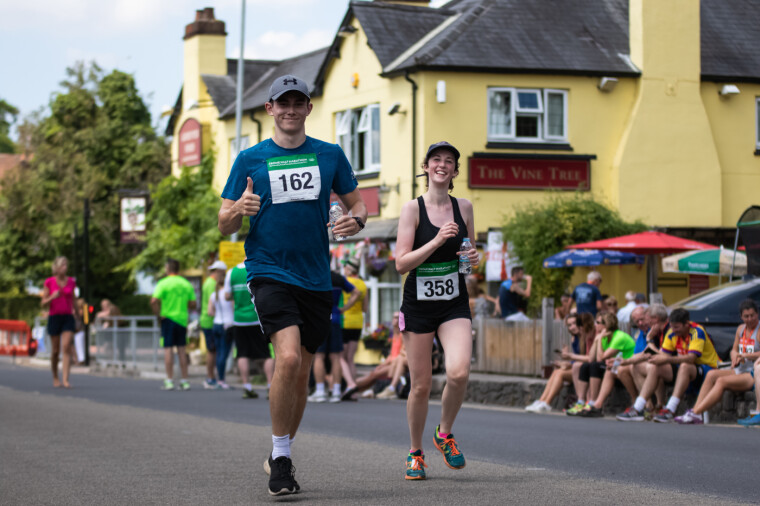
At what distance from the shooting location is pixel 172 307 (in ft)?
64.3

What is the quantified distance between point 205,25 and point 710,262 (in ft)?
78.1

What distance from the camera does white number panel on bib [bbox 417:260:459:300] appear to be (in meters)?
8.05

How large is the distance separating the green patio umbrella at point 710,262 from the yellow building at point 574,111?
6.33m

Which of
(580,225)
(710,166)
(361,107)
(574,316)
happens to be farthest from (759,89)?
(574,316)

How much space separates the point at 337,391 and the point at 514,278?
722 centimetres

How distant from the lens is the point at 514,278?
23.7m

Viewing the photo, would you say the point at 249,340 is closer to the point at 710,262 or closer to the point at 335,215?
the point at 710,262

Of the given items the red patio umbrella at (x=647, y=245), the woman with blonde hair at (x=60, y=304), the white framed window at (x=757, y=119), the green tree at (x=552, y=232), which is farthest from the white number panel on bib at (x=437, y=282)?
the white framed window at (x=757, y=119)

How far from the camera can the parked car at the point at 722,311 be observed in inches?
619

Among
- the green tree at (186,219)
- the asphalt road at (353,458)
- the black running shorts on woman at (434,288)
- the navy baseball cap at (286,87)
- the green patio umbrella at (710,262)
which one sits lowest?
the asphalt road at (353,458)

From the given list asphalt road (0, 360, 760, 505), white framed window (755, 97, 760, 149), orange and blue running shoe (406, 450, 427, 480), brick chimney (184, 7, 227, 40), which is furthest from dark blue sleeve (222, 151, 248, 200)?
brick chimney (184, 7, 227, 40)

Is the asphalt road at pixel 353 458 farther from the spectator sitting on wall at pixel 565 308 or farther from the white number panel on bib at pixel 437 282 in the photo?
the spectator sitting on wall at pixel 565 308

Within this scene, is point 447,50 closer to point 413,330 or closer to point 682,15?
point 682,15

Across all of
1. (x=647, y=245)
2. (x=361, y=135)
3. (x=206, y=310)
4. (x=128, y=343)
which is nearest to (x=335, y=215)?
(x=206, y=310)
